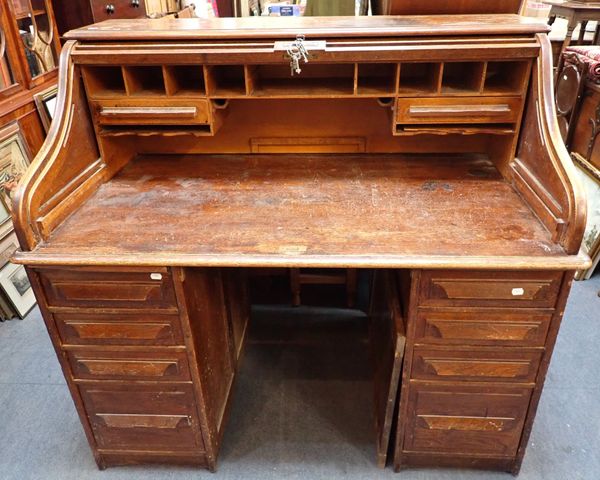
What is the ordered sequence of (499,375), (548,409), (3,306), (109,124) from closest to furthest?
(499,375)
(109,124)
(548,409)
(3,306)

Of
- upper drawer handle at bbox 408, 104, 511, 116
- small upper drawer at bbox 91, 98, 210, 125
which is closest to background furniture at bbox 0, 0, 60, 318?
small upper drawer at bbox 91, 98, 210, 125

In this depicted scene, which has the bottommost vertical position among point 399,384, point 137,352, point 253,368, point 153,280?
point 253,368

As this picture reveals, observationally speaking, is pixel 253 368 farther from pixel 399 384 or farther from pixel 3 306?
pixel 3 306

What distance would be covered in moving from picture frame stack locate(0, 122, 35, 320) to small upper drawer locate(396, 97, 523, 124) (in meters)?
1.89

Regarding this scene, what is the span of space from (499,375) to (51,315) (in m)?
1.25

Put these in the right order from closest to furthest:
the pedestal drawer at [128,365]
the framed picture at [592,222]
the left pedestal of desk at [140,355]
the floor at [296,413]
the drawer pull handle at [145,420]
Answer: the left pedestal of desk at [140,355], the pedestal drawer at [128,365], the drawer pull handle at [145,420], the floor at [296,413], the framed picture at [592,222]

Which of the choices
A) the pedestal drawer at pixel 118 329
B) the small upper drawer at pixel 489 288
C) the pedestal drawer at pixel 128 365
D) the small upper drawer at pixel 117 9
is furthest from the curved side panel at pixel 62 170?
the small upper drawer at pixel 117 9

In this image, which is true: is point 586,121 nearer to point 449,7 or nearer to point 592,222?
point 592,222

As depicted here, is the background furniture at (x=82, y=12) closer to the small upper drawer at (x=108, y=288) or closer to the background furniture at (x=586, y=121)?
the small upper drawer at (x=108, y=288)

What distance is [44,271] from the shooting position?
127 cm

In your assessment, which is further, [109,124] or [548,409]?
[548,409]

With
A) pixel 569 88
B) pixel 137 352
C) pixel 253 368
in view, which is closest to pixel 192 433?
pixel 137 352

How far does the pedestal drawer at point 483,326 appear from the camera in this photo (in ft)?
4.27

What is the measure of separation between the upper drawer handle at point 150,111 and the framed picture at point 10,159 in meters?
1.09
